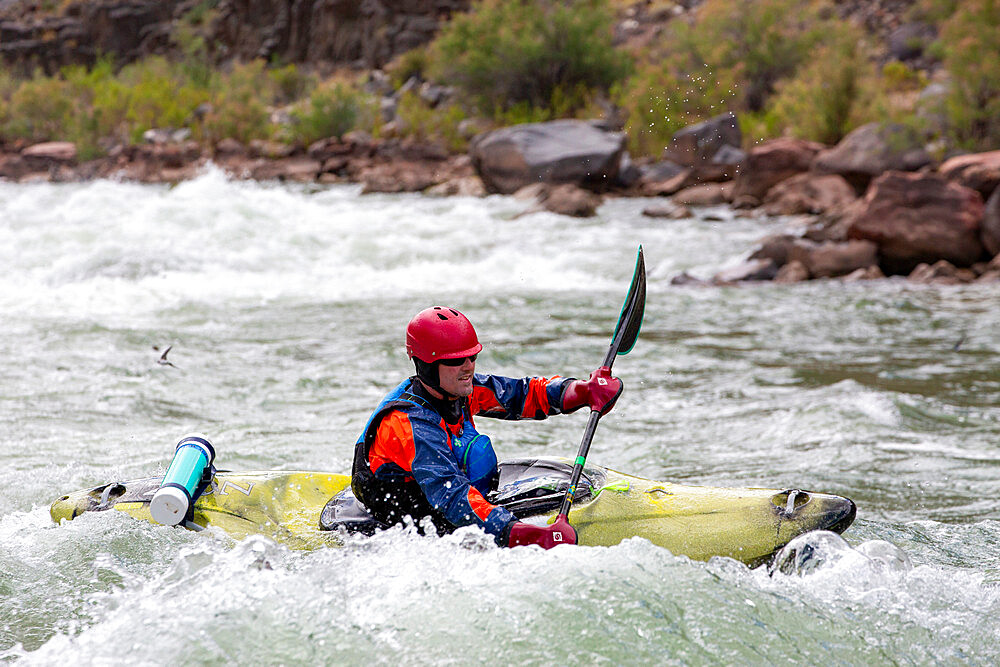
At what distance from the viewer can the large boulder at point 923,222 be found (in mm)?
9141

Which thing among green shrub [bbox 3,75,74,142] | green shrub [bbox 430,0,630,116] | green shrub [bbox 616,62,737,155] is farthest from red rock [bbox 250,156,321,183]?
green shrub [bbox 3,75,74,142]

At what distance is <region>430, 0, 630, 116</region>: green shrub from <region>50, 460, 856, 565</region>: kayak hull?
17.3 metres

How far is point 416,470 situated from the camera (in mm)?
2625

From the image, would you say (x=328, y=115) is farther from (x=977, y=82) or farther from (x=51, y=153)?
(x=977, y=82)

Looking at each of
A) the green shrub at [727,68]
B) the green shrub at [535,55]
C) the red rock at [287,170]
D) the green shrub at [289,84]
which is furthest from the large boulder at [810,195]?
the green shrub at [289,84]

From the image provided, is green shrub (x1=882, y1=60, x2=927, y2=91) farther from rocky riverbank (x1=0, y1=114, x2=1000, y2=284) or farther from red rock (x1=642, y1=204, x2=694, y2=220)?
red rock (x1=642, y1=204, x2=694, y2=220)

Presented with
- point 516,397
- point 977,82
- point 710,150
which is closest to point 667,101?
point 710,150

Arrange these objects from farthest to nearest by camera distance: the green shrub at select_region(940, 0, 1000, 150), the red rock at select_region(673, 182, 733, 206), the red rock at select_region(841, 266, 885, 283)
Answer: the red rock at select_region(673, 182, 733, 206)
the green shrub at select_region(940, 0, 1000, 150)
the red rock at select_region(841, 266, 885, 283)

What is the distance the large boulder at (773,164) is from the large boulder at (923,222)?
13.0 feet

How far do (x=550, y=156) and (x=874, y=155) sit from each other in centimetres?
465

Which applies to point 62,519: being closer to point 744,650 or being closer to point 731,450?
point 744,650

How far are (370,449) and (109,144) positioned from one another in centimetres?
2304

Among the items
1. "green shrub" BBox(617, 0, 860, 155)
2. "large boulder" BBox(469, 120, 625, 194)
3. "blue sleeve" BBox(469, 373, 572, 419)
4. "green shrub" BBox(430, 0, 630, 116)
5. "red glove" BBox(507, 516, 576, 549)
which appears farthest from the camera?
"green shrub" BBox(430, 0, 630, 116)

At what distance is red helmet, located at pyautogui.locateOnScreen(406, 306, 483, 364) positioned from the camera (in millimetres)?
2703
